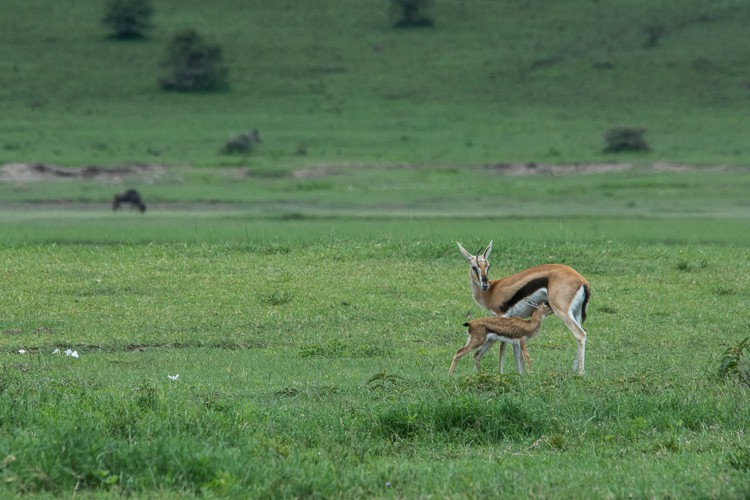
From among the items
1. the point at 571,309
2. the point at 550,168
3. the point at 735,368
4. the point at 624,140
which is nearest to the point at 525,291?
the point at 571,309

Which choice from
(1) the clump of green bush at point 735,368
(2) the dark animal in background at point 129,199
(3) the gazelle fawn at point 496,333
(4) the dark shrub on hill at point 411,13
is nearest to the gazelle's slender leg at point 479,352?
(3) the gazelle fawn at point 496,333

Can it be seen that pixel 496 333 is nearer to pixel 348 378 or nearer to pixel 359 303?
pixel 348 378

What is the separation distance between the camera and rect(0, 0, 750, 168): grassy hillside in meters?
41.3

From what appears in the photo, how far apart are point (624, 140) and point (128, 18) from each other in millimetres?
28492

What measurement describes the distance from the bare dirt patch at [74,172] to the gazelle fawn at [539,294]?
23781mm

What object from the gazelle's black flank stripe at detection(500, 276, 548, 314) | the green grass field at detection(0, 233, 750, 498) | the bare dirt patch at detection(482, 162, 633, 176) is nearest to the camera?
the green grass field at detection(0, 233, 750, 498)

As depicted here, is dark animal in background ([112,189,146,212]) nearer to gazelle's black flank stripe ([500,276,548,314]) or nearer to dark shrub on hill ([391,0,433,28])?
gazelle's black flank stripe ([500,276,548,314])

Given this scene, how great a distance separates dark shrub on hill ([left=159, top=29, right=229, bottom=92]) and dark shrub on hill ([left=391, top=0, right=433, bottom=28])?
1149cm

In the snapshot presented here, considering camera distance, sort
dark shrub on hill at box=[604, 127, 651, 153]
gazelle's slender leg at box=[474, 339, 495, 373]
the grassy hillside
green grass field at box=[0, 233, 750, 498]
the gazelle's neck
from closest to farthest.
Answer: green grass field at box=[0, 233, 750, 498] → gazelle's slender leg at box=[474, 339, 495, 373] → the gazelle's neck → dark shrub on hill at box=[604, 127, 651, 153] → the grassy hillside

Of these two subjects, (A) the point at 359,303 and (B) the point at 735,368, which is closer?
(B) the point at 735,368

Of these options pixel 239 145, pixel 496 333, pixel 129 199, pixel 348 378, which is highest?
pixel 239 145

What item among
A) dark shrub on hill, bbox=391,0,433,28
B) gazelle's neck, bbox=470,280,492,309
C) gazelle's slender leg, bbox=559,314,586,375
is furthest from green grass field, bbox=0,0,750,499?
dark shrub on hill, bbox=391,0,433,28

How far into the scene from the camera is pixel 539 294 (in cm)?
1078

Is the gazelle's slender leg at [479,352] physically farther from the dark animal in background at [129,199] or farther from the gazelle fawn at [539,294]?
the dark animal in background at [129,199]
